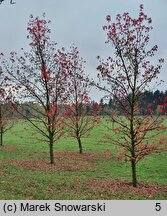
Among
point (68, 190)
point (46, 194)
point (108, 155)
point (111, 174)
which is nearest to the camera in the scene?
point (46, 194)

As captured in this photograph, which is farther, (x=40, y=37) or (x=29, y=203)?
(x=40, y=37)

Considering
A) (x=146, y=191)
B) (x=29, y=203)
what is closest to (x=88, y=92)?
(x=146, y=191)

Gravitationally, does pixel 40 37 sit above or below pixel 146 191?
above

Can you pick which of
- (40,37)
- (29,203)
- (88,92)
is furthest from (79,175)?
(88,92)

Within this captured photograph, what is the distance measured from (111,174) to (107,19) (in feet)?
42.8

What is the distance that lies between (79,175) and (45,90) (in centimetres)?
923

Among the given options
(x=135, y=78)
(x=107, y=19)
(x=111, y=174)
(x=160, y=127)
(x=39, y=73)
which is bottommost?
(x=111, y=174)

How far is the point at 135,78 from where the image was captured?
19.9 m

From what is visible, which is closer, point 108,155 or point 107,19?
point 107,19

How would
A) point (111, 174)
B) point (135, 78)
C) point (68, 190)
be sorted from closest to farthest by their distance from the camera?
point (68, 190) → point (135, 78) → point (111, 174)

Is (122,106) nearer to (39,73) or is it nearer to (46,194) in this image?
(46,194)

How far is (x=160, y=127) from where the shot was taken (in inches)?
790

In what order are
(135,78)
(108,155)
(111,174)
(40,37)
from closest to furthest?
(135,78) → (111,174) → (40,37) → (108,155)

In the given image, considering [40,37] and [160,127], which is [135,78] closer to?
[160,127]
